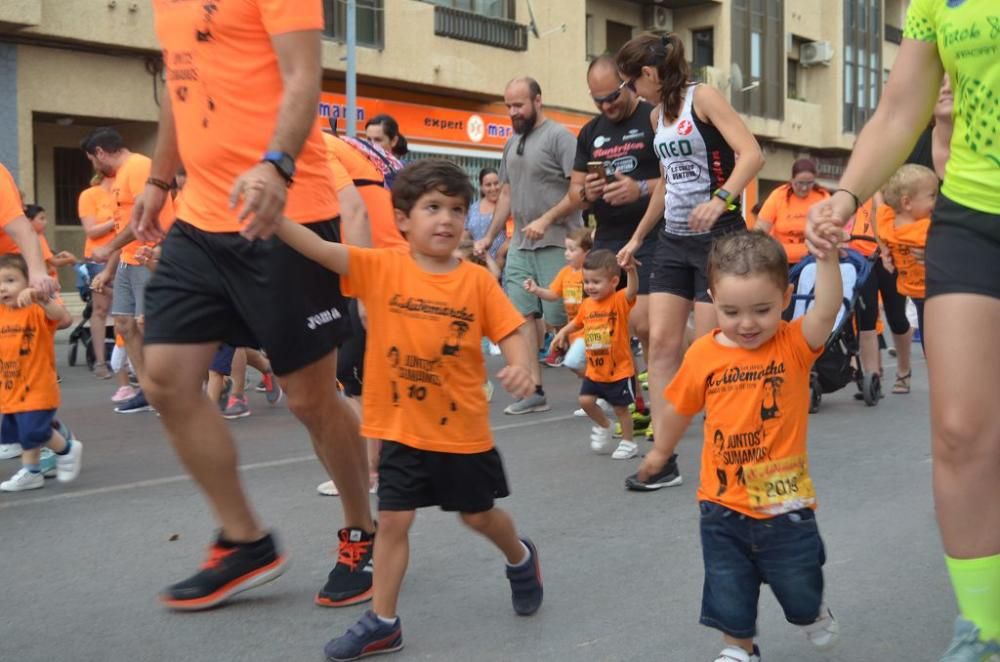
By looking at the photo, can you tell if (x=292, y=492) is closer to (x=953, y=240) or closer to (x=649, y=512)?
(x=649, y=512)

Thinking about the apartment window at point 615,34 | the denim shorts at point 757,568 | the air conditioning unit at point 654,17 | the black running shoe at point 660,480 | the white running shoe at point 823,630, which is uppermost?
the air conditioning unit at point 654,17

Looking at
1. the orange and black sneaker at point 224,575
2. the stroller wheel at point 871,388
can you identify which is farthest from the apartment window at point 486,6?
the orange and black sneaker at point 224,575

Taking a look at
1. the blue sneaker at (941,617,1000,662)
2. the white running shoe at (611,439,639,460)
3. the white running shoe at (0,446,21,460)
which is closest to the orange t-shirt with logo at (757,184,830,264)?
the white running shoe at (611,439,639,460)

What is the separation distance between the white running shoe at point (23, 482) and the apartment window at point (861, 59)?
138ft

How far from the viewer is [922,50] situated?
3.37 meters

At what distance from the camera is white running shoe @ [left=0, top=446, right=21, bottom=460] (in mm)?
7321

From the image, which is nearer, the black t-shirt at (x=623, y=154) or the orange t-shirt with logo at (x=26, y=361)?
the orange t-shirt with logo at (x=26, y=361)

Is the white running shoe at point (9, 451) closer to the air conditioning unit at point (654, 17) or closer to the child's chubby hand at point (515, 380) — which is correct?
the child's chubby hand at point (515, 380)

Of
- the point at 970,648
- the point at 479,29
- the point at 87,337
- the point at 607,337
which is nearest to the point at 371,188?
the point at 607,337

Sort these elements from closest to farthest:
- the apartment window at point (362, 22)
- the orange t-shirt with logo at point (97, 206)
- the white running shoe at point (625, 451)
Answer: the white running shoe at point (625, 451) → the orange t-shirt with logo at point (97, 206) → the apartment window at point (362, 22)

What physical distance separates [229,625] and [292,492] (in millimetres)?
2323

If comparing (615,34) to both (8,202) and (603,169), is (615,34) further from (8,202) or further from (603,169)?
(8,202)

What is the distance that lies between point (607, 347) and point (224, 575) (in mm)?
3898

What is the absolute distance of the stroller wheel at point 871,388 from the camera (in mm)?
9531
